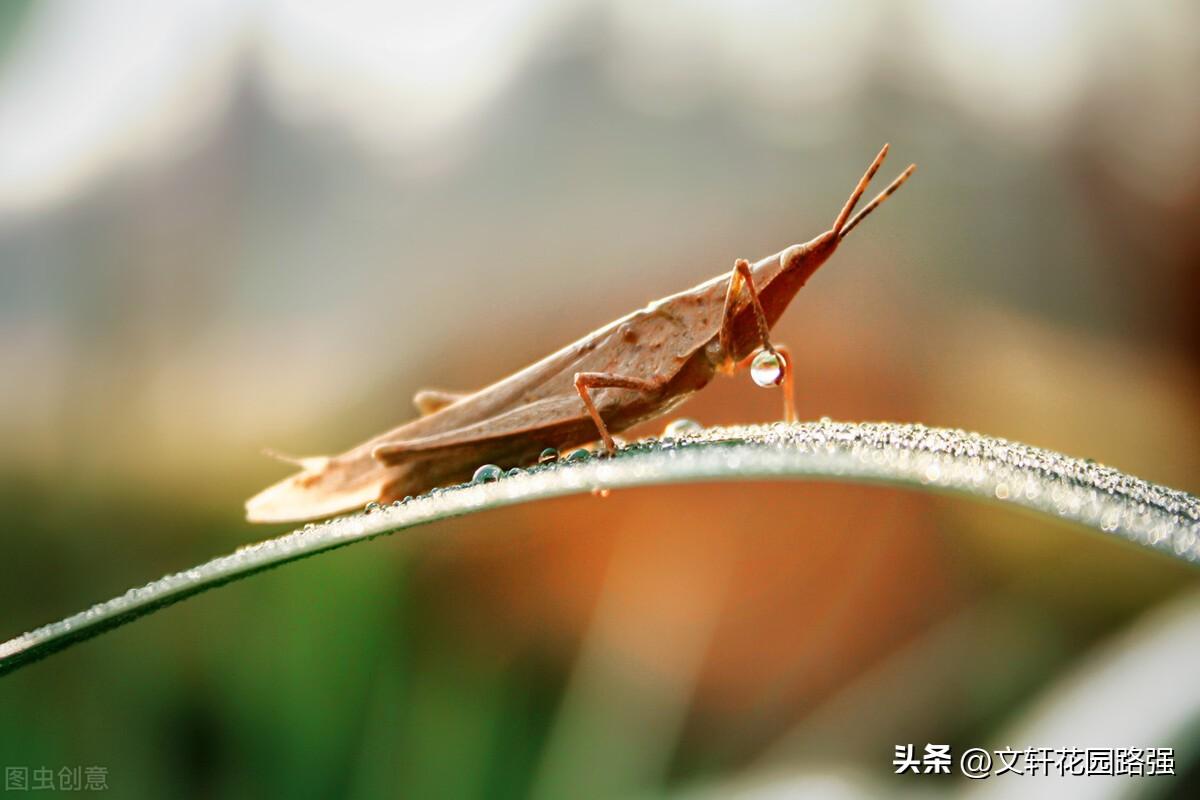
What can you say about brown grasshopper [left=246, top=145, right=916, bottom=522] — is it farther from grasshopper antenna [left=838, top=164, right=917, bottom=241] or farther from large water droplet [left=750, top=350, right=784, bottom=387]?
large water droplet [left=750, top=350, right=784, bottom=387]

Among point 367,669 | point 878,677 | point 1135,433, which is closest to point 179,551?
point 367,669

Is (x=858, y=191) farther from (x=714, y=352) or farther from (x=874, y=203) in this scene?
(x=714, y=352)

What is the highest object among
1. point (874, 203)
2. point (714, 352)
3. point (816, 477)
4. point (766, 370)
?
point (874, 203)

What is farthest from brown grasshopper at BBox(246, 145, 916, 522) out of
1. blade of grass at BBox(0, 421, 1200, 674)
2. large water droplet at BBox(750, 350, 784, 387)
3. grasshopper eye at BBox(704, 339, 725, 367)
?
blade of grass at BBox(0, 421, 1200, 674)

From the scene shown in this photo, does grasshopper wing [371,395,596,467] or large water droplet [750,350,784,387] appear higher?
grasshopper wing [371,395,596,467]

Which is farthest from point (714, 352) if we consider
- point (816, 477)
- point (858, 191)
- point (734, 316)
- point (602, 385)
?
point (816, 477)

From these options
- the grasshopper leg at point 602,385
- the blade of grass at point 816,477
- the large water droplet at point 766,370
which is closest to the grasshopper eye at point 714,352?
the grasshopper leg at point 602,385
